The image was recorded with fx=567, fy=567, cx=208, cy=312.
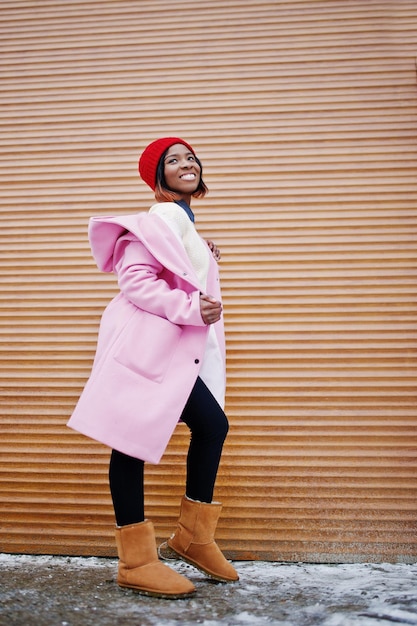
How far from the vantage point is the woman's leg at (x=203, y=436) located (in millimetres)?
2158

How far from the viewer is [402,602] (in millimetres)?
1888

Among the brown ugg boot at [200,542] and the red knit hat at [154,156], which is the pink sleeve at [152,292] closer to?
the red knit hat at [154,156]

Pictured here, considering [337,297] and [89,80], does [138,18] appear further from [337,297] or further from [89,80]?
[337,297]

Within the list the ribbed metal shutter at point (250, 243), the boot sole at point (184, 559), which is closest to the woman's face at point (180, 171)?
the ribbed metal shutter at point (250, 243)

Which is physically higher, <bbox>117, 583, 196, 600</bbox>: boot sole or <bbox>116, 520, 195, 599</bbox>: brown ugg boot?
A: <bbox>116, 520, 195, 599</bbox>: brown ugg boot

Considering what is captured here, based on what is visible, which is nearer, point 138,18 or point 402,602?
point 402,602

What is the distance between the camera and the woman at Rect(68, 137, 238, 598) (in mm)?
1991

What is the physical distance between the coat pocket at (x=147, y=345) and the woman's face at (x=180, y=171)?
2.04 ft

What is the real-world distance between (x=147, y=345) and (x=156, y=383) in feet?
0.46

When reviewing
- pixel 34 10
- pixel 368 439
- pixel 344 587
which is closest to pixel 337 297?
pixel 368 439

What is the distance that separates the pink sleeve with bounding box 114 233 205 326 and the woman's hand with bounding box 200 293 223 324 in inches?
0.6

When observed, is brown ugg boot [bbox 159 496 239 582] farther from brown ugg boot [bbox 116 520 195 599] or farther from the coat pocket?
the coat pocket

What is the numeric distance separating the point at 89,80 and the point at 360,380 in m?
2.35

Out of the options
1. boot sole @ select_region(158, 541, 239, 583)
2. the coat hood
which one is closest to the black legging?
boot sole @ select_region(158, 541, 239, 583)
